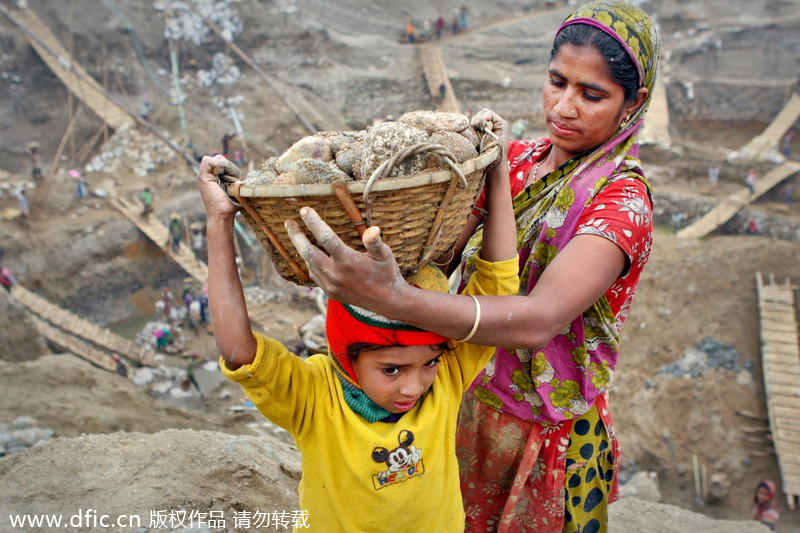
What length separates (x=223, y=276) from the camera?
1402mm

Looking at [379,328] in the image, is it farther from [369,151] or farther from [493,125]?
[493,125]

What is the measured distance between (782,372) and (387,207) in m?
10.0

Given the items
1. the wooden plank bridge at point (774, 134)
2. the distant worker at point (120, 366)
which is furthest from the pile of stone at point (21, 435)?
the wooden plank bridge at point (774, 134)

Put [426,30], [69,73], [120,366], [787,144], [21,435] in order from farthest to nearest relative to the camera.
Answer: [426,30] < [787,144] < [69,73] < [120,366] < [21,435]

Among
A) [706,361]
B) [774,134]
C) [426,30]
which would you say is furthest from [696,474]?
[426,30]

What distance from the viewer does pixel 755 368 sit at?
9.25m

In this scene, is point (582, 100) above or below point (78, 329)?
below

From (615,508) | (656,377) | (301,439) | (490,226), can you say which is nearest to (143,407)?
(615,508)

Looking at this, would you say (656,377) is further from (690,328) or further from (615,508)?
(615,508)

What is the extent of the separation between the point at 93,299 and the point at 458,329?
14.3 metres

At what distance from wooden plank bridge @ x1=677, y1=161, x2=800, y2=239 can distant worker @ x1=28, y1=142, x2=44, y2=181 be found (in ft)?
53.7

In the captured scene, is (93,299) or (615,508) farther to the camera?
(93,299)

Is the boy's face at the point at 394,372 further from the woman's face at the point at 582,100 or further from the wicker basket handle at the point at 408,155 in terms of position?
the woman's face at the point at 582,100

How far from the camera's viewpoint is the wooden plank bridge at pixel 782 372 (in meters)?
8.20
